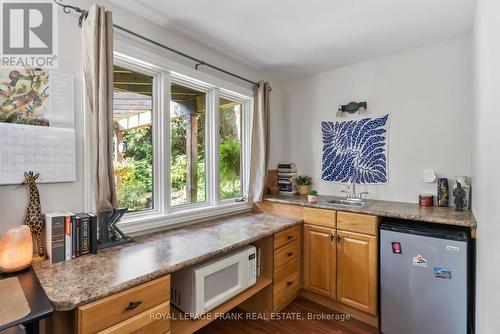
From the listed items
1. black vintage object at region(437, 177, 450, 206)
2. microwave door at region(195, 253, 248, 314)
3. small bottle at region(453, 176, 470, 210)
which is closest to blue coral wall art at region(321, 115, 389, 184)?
black vintage object at region(437, 177, 450, 206)

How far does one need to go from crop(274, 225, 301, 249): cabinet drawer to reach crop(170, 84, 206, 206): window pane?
862mm

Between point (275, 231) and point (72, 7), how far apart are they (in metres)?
2.09

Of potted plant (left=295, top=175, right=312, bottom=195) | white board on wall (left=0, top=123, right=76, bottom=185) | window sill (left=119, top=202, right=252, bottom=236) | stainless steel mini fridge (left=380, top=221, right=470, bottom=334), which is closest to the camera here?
white board on wall (left=0, top=123, right=76, bottom=185)

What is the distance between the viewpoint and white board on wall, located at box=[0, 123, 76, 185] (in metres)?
1.33

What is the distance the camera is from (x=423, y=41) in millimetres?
2320

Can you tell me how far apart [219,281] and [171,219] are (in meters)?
0.67

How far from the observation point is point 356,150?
2791 mm

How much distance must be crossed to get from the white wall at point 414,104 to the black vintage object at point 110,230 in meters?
2.25

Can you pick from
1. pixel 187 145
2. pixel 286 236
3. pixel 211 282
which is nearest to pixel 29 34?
pixel 187 145

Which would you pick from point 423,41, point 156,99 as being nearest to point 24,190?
point 156,99

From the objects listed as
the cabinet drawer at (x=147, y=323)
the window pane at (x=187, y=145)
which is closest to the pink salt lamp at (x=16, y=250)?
the cabinet drawer at (x=147, y=323)

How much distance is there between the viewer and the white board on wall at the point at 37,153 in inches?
52.4

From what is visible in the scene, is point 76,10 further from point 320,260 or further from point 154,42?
point 320,260

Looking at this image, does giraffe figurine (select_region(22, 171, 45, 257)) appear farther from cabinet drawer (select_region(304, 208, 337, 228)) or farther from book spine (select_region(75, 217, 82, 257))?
cabinet drawer (select_region(304, 208, 337, 228))
